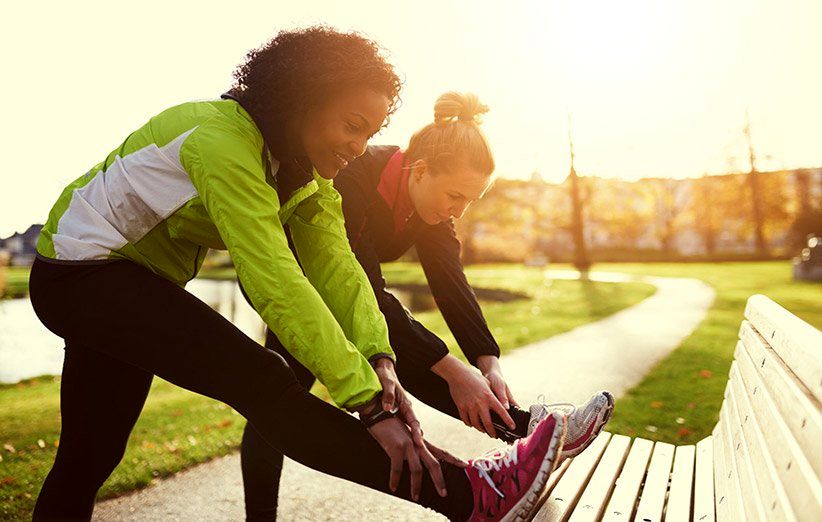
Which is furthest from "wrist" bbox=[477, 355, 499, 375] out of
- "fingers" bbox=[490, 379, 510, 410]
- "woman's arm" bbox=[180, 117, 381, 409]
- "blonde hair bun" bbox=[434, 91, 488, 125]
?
"woman's arm" bbox=[180, 117, 381, 409]

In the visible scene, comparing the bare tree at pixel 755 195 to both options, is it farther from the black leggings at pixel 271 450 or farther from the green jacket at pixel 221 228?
the green jacket at pixel 221 228

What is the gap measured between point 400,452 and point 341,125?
33.9 inches

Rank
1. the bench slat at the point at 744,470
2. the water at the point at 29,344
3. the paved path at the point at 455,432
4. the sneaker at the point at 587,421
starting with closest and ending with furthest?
the bench slat at the point at 744,470 → the sneaker at the point at 587,421 → the paved path at the point at 455,432 → the water at the point at 29,344

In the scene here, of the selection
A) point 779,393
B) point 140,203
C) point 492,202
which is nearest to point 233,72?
point 140,203

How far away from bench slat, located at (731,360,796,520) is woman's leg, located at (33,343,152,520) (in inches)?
65.0

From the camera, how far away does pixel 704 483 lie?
2416mm

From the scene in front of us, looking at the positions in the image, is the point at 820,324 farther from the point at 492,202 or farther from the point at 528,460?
the point at 492,202

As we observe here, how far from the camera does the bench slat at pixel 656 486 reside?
6.83ft

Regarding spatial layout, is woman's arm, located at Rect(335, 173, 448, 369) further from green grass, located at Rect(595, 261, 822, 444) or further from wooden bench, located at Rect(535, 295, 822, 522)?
green grass, located at Rect(595, 261, 822, 444)

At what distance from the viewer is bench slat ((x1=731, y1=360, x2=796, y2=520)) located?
1188 mm

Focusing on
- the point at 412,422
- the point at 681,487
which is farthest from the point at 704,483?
the point at 412,422

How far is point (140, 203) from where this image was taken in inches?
65.6

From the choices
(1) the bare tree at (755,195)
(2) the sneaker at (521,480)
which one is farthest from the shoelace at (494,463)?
(1) the bare tree at (755,195)

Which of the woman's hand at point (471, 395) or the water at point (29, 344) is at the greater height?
the woman's hand at point (471, 395)
